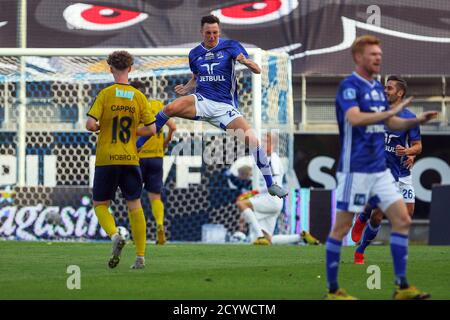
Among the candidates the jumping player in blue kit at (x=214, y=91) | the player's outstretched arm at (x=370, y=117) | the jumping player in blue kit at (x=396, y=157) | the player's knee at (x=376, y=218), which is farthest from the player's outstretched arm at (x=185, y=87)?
the player's outstretched arm at (x=370, y=117)

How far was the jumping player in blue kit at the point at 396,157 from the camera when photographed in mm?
12859

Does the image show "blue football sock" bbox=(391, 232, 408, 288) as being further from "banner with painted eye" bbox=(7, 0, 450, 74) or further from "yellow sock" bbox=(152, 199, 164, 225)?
"banner with painted eye" bbox=(7, 0, 450, 74)

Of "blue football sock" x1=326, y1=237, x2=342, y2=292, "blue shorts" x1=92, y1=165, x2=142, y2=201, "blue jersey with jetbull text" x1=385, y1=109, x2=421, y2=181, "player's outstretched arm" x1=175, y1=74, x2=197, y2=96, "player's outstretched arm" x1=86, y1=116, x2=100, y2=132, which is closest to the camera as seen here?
"blue football sock" x1=326, y1=237, x2=342, y2=292

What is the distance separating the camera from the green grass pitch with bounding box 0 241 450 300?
934 cm

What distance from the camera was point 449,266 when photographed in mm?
12852

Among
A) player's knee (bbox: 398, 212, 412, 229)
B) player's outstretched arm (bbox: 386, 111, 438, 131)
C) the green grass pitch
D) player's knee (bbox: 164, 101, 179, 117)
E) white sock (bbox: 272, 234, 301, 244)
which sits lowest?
white sock (bbox: 272, 234, 301, 244)

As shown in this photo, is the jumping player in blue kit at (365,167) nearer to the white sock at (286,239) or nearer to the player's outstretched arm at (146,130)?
the player's outstretched arm at (146,130)

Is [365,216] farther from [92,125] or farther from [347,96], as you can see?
[347,96]

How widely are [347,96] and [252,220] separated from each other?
11.2 meters

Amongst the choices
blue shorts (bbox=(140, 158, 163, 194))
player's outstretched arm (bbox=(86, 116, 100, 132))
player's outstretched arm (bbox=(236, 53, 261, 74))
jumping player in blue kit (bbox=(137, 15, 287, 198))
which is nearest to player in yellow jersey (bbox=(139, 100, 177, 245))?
blue shorts (bbox=(140, 158, 163, 194))

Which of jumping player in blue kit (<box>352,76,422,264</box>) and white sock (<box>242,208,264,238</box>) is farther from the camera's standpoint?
white sock (<box>242,208,264,238</box>)

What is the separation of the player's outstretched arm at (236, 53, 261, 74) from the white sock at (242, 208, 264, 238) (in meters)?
6.62

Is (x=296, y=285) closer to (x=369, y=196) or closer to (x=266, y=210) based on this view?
(x=369, y=196)

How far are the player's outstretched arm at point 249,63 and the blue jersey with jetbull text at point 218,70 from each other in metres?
0.52
